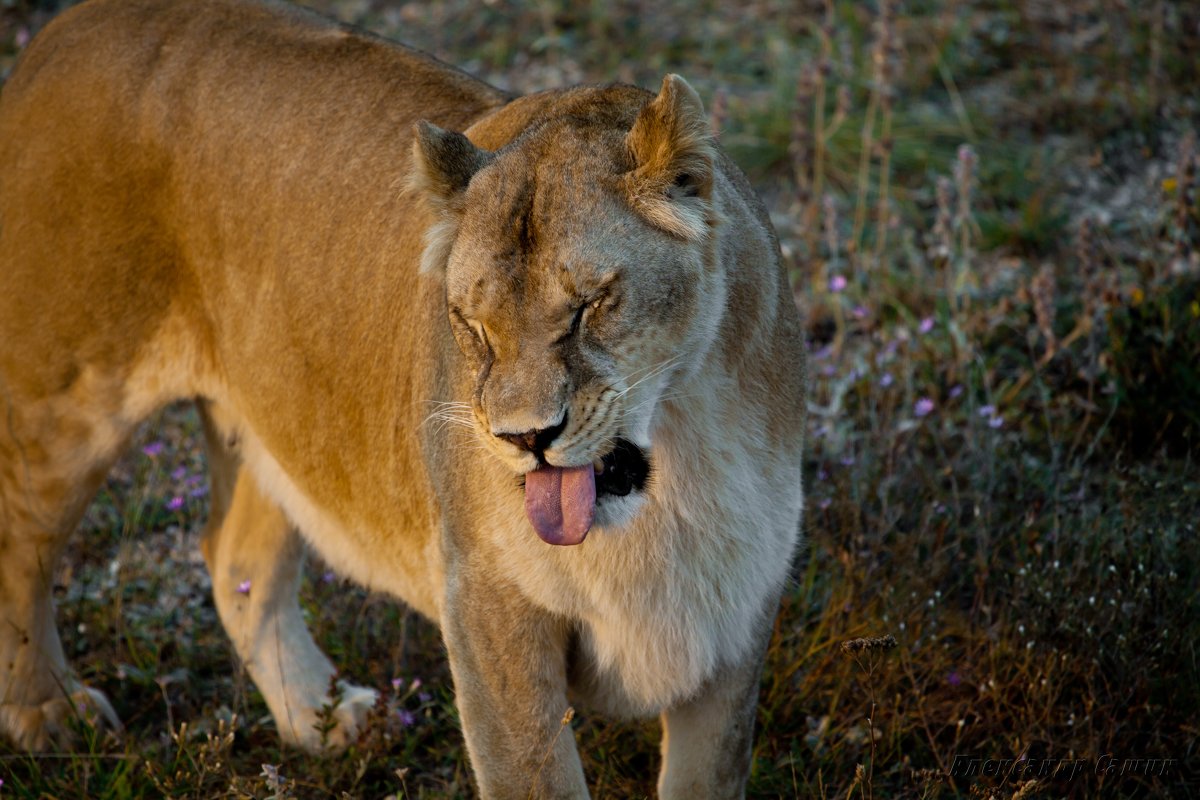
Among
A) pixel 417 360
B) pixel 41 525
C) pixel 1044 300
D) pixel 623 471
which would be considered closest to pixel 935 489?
pixel 1044 300

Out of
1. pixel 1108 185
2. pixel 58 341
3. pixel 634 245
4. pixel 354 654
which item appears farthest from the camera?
pixel 1108 185

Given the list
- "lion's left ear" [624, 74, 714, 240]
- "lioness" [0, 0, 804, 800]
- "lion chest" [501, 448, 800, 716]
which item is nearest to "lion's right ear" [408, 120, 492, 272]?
"lioness" [0, 0, 804, 800]

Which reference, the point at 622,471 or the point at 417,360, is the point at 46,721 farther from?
the point at 622,471

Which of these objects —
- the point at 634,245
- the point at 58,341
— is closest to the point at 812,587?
the point at 634,245

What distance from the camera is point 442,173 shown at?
305 centimetres

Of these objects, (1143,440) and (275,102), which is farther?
(1143,440)

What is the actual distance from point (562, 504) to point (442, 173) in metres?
0.81

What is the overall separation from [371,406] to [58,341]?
3.46 feet

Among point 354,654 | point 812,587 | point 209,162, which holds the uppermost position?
point 209,162

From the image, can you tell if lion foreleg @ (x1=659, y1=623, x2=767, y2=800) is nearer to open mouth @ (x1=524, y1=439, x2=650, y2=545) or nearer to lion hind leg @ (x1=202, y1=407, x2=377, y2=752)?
open mouth @ (x1=524, y1=439, x2=650, y2=545)

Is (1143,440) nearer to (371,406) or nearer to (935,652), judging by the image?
(935,652)

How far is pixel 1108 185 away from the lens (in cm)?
696

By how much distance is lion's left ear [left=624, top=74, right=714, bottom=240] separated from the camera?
279cm

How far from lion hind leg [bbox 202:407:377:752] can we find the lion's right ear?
1.72 metres
